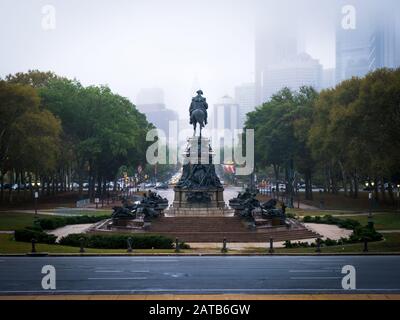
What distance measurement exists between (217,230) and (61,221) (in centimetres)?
1558

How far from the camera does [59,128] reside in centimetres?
7481

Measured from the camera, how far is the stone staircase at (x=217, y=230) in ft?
140

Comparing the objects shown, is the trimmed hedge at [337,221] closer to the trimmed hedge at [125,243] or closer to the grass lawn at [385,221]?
the grass lawn at [385,221]

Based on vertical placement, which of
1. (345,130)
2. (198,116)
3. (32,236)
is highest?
(198,116)

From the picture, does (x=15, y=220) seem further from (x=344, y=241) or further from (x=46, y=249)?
(x=344, y=241)

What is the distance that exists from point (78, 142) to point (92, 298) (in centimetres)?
7284

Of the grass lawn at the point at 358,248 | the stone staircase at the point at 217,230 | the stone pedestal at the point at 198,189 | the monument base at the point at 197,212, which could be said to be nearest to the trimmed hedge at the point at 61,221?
the monument base at the point at 197,212

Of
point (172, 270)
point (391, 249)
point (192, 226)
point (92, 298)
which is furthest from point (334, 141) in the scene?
point (92, 298)

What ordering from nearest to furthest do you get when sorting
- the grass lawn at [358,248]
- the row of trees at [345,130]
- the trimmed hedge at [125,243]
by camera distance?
the grass lawn at [358,248]
the trimmed hedge at [125,243]
the row of trees at [345,130]

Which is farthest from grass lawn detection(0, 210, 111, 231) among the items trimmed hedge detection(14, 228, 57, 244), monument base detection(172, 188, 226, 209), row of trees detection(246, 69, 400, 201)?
row of trees detection(246, 69, 400, 201)

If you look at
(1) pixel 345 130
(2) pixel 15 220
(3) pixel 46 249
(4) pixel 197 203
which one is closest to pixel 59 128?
(2) pixel 15 220

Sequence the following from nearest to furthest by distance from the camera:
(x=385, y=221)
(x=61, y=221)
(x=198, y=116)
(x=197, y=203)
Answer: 1. (x=61, y=221)
2. (x=385, y=221)
3. (x=197, y=203)
4. (x=198, y=116)

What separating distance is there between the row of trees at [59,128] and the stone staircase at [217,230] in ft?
90.2
